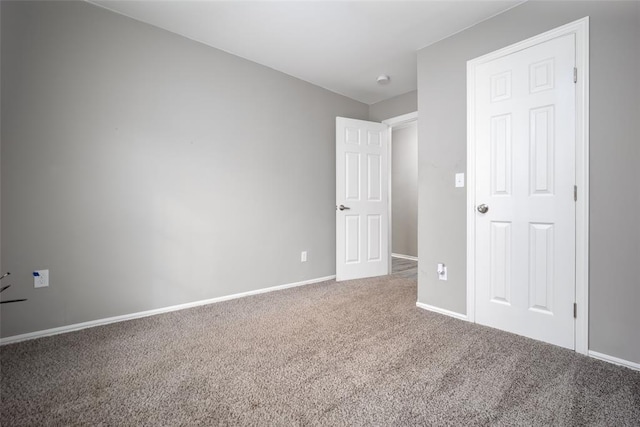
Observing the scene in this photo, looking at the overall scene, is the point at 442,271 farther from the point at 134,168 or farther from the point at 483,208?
the point at 134,168

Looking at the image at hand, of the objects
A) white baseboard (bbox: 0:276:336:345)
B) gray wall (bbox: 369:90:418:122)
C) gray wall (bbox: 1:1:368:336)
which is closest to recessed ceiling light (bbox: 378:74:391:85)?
gray wall (bbox: 369:90:418:122)

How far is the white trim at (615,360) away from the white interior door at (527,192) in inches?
4.0

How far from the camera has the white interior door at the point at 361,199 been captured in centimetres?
356

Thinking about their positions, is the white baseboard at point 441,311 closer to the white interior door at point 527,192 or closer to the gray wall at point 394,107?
the white interior door at point 527,192

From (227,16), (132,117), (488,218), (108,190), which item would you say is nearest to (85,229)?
(108,190)

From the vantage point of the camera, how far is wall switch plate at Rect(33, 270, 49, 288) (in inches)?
76.7

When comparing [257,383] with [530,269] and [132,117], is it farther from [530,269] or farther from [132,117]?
[132,117]

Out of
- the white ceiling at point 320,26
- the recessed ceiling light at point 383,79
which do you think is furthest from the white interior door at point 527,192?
the recessed ceiling light at point 383,79

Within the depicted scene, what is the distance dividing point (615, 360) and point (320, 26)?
2.94 meters

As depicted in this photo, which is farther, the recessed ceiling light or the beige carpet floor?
the recessed ceiling light

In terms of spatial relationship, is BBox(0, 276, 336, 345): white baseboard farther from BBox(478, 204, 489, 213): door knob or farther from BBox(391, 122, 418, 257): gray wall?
BBox(391, 122, 418, 257): gray wall

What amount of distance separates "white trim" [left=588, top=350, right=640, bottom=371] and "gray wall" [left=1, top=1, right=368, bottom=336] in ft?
8.20

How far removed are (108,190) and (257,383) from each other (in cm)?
180

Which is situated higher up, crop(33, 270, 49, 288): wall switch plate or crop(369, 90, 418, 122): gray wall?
crop(369, 90, 418, 122): gray wall
